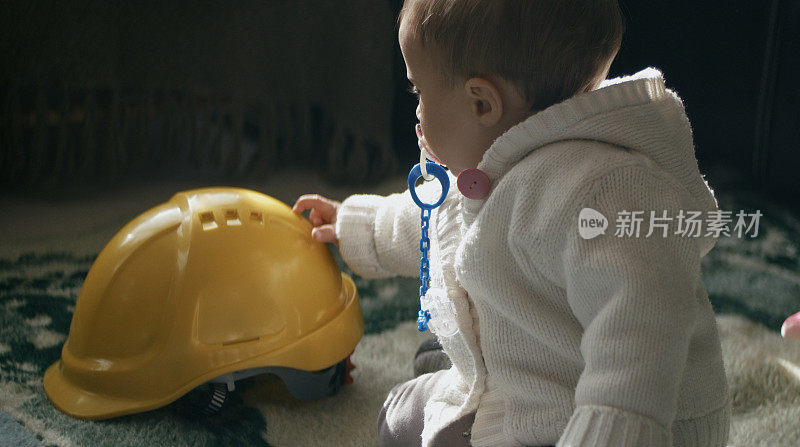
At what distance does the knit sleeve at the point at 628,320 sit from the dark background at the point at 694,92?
0.98 meters

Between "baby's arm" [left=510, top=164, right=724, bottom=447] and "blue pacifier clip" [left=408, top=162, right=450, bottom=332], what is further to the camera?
"blue pacifier clip" [left=408, top=162, right=450, bottom=332]

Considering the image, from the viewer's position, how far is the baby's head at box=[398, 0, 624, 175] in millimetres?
584

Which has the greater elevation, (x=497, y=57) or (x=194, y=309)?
(x=497, y=57)

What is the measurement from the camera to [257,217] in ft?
2.72

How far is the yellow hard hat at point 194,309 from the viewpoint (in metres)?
0.78

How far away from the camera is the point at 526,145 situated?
609 millimetres

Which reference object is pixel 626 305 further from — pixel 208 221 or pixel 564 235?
pixel 208 221

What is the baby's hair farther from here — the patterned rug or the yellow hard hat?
the patterned rug

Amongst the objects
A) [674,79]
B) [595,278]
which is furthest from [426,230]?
[674,79]

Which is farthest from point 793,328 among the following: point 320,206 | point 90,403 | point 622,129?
point 90,403

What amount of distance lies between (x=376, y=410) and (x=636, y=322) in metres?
0.44

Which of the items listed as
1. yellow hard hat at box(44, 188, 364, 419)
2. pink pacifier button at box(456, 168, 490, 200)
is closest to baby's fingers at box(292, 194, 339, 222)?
yellow hard hat at box(44, 188, 364, 419)

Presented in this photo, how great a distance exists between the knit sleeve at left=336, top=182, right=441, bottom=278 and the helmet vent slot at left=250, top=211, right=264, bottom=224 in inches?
3.8

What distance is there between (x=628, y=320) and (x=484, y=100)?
22cm
